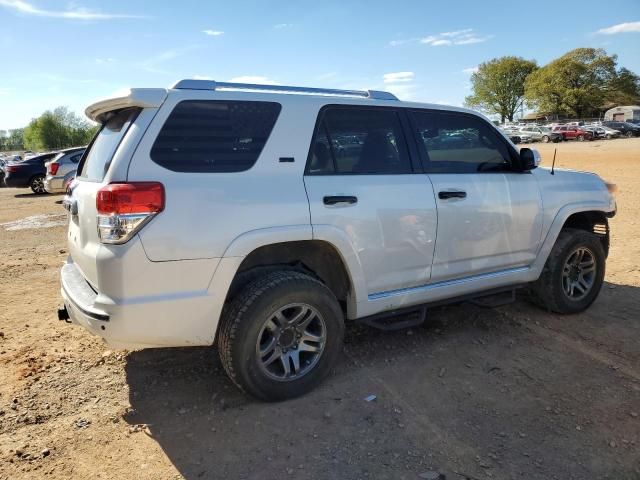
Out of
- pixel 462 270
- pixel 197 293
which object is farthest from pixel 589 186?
pixel 197 293

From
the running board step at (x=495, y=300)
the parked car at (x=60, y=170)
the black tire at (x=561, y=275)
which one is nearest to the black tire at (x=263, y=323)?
the running board step at (x=495, y=300)

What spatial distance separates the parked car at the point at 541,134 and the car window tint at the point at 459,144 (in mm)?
55602

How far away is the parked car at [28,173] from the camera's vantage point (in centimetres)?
1803

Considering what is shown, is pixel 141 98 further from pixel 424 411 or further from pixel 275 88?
pixel 424 411

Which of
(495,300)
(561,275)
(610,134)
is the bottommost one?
(495,300)

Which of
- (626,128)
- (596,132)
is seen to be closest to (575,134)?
(596,132)

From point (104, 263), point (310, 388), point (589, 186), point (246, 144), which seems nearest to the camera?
point (104, 263)

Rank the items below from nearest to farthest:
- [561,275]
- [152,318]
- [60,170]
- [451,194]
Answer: [152,318] → [451,194] → [561,275] → [60,170]

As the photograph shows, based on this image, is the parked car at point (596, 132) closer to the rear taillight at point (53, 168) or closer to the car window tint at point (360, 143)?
the rear taillight at point (53, 168)

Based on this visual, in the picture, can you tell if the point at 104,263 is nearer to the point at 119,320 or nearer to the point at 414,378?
the point at 119,320

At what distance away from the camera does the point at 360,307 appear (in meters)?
3.50

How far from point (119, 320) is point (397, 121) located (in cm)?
235

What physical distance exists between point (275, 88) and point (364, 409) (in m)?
2.17

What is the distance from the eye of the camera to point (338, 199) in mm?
3268
